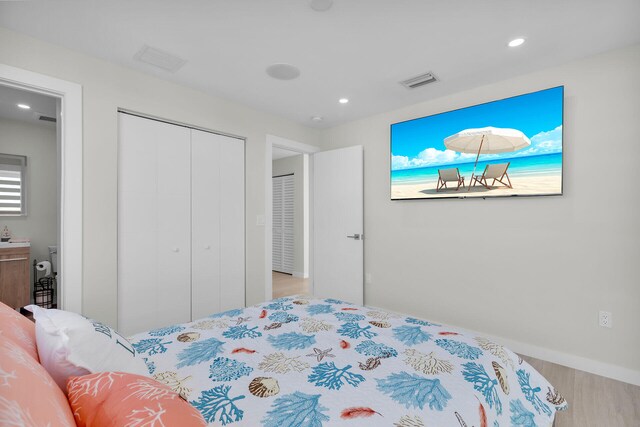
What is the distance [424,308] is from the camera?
343 centimetres

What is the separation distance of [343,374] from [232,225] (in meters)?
2.47

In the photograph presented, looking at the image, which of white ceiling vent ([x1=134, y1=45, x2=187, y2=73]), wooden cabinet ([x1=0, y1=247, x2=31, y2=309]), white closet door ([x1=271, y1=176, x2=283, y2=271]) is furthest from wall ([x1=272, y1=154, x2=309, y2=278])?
wooden cabinet ([x1=0, y1=247, x2=31, y2=309])

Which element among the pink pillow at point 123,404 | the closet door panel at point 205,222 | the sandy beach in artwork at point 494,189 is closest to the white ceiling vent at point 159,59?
the closet door panel at point 205,222

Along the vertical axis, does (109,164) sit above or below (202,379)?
above

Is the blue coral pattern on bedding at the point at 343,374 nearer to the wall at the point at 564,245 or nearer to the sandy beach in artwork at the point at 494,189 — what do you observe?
the wall at the point at 564,245

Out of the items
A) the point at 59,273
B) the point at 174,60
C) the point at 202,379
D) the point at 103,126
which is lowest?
the point at 202,379

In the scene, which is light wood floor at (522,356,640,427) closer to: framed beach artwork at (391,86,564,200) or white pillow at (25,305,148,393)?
framed beach artwork at (391,86,564,200)

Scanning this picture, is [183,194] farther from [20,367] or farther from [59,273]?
[20,367]

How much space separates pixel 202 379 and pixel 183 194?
218 centimetres

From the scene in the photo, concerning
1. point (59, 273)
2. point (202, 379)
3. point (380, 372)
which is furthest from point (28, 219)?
point (380, 372)

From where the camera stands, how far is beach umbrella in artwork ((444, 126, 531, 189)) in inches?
109

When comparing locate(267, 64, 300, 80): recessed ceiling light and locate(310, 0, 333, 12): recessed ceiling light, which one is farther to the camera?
locate(267, 64, 300, 80): recessed ceiling light

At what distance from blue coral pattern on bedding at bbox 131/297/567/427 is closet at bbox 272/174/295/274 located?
15.4ft

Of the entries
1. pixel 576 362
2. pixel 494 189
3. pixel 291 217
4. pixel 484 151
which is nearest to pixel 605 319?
pixel 576 362
